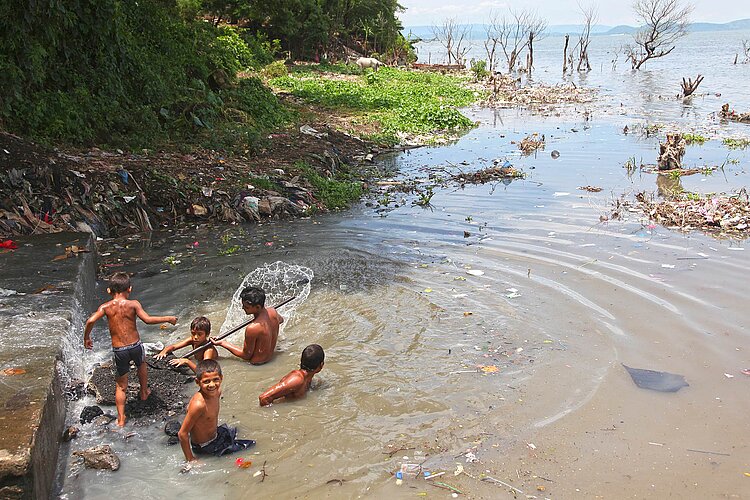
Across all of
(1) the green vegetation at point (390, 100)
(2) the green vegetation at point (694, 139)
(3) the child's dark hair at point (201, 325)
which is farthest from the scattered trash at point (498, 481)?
(2) the green vegetation at point (694, 139)

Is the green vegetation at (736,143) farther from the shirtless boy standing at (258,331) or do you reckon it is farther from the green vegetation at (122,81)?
the shirtless boy standing at (258,331)

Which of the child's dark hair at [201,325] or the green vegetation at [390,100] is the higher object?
the green vegetation at [390,100]

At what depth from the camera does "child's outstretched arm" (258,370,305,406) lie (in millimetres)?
4898

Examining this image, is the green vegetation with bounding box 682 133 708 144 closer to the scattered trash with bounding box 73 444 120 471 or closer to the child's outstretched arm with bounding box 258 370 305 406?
the child's outstretched arm with bounding box 258 370 305 406

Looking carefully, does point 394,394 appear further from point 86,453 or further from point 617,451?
point 86,453

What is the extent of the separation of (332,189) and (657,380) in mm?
6710

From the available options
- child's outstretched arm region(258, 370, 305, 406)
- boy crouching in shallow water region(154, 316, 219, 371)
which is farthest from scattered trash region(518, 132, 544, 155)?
child's outstretched arm region(258, 370, 305, 406)

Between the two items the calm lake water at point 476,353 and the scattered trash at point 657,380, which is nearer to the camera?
the calm lake water at point 476,353

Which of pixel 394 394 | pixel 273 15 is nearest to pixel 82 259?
pixel 394 394

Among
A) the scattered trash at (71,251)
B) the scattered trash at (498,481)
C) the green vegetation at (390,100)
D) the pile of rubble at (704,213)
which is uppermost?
the green vegetation at (390,100)

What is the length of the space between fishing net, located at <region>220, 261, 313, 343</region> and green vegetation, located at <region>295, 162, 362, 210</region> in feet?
9.31

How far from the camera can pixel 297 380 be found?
4914 millimetres

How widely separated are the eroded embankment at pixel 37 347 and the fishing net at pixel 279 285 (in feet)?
4.51

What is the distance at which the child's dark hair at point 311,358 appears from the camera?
16.0ft
